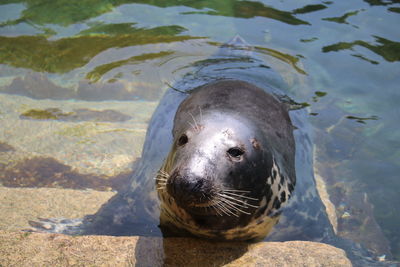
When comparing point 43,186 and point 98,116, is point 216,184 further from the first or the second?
point 98,116

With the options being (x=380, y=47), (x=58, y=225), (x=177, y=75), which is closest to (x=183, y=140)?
(x=58, y=225)

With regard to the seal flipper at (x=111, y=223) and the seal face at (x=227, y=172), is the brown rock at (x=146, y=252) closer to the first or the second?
the seal face at (x=227, y=172)

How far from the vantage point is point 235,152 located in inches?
112

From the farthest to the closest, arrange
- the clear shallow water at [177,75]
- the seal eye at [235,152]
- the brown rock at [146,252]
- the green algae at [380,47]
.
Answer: the green algae at [380,47]
the clear shallow water at [177,75]
the seal eye at [235,152]
the brown rock at [146,252]

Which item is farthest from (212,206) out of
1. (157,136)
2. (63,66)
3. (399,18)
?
(399,18)

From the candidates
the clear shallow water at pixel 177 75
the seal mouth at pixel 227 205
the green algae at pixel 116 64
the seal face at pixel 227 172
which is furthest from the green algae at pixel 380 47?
the seal mouth at pixel 227 205

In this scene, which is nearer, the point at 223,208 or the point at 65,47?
the point at 223,208

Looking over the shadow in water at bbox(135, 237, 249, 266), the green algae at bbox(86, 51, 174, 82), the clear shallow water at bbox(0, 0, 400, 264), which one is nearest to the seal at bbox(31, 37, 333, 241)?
the shadow in water at bbox(135, 237, 249, 266)

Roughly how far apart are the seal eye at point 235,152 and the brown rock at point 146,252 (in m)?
0.63

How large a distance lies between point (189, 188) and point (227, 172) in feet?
1.22

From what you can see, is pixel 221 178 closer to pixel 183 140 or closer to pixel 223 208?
pixel 223 208

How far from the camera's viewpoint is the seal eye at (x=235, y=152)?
2.83 meters

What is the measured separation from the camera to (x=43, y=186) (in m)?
4.24

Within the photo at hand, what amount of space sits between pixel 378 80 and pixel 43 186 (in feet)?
14.6
